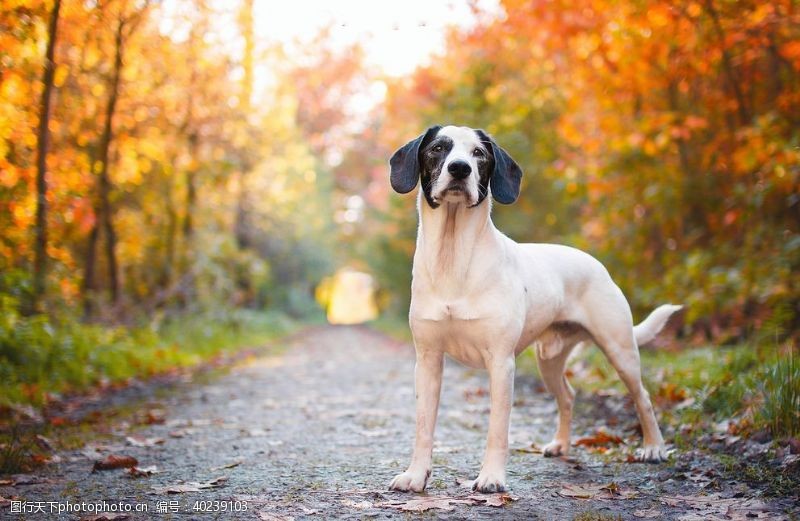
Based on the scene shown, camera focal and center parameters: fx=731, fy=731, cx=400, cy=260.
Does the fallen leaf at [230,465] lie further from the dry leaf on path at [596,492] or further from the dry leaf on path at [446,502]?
the dry leaf on path at [596,492]

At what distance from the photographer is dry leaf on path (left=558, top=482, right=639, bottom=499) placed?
3.79 metres

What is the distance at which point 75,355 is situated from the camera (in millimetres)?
8203

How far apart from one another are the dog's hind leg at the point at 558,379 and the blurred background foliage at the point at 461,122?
10.2 ft

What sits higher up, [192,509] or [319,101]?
[319,101]

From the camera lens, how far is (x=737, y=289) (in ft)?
26.4

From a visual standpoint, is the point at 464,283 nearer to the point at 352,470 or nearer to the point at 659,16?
the point at 352,470

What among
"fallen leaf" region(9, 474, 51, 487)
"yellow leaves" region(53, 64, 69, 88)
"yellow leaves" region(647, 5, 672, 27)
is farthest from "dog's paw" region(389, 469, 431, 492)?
"yellow leaves" region(53, 64, 69, 88)

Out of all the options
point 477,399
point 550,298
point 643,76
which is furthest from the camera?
point 643,76

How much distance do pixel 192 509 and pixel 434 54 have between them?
1884 centimetres

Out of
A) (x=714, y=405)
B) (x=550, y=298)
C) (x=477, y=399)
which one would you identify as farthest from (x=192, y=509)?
(x=477, y=399)

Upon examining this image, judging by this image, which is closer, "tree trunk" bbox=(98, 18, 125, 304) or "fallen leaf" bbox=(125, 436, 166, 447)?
"fallen leaf" bbox=(125, 436, 166, 447)

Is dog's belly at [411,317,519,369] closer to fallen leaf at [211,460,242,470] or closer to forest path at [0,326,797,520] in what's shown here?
forest path at [0,326,797,520]

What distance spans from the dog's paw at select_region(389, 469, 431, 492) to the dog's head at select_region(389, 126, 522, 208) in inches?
56.8

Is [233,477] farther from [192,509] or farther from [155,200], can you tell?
[155,200]
